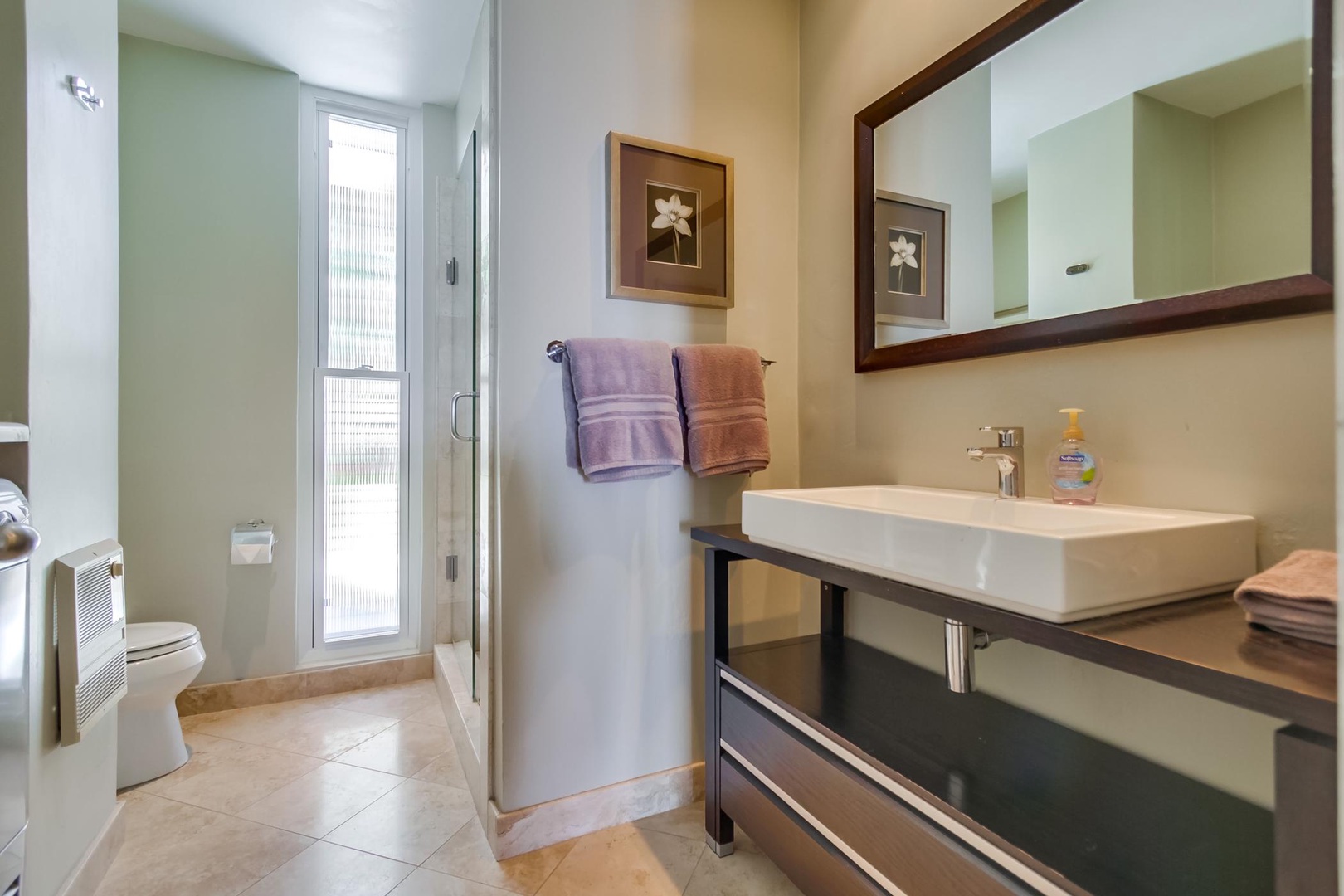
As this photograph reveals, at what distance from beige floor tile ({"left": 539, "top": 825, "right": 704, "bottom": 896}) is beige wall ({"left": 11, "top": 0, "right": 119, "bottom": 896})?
1.02m

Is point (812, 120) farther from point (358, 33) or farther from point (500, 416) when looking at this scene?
point (358, 33)

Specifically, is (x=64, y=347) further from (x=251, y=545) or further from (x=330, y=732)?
(x=330, y=732)

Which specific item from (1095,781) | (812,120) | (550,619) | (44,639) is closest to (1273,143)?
(1095,781)

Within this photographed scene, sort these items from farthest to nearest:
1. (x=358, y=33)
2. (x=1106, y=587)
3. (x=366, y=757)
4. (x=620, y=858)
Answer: (x=358, y=33)
(x=366, y=757)
(x=620, y=858)
(x=1106, y=587)

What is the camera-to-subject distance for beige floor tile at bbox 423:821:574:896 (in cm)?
142

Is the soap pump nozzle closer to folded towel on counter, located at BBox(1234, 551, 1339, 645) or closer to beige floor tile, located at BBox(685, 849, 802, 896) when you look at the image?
folded towel on counter, located at BBox(1234, 551, 1339, 645)

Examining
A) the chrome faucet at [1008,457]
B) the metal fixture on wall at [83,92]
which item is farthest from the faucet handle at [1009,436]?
the metal fixture on wall at [83,92]

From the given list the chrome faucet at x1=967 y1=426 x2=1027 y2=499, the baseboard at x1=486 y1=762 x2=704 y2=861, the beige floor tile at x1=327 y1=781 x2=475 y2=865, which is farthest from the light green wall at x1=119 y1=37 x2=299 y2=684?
the chrome faucet at x1=967 y1=426 x2=1027 y2=499

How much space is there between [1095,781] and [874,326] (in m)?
1.06

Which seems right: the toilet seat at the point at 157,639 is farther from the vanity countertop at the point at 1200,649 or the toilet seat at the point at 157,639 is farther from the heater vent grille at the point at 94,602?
the vanity countertop at the point at 1200,649

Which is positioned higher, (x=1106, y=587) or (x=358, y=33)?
(x=358, y=33)

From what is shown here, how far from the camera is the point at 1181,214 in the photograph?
101cm

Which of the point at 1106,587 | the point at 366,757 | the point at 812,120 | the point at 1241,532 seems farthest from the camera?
the point at 366,757

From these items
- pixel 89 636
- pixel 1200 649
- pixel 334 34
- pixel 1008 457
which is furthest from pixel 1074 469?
pixel 334 34
